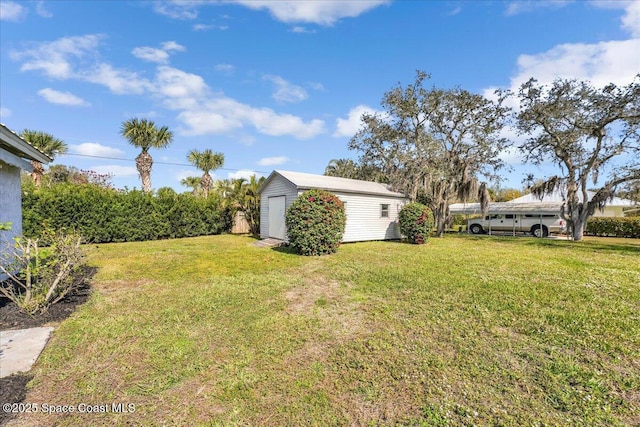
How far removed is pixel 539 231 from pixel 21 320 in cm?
2422

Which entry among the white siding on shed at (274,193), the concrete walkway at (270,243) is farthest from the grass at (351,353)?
the white siding on shed at (274,193)

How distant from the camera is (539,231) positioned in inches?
738

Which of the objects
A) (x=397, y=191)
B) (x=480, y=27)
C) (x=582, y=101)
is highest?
(x=480, y=27)

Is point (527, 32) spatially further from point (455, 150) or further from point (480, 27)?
point (455, 150)

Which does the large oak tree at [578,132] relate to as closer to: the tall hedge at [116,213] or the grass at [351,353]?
the grass at [351,353]

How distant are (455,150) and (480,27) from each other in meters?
Result: 7.23

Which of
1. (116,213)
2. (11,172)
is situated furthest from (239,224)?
(11,172)

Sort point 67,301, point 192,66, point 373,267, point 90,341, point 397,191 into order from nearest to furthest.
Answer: point 90,341 < point 67,301 < point 373,267 < point 192,66 < point 397,191

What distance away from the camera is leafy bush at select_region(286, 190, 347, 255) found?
31.4ft

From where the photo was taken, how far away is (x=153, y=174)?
60.2ft

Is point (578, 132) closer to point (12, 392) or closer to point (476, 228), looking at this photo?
point (476, 228)

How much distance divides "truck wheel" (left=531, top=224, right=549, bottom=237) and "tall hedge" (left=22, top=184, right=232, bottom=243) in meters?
21.1

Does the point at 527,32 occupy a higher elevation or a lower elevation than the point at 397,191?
higher

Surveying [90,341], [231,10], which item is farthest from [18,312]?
[231,10]
